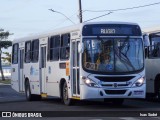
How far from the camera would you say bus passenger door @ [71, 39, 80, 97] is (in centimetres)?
2081

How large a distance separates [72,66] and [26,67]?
6.55 metres

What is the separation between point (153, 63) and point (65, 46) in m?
4.21

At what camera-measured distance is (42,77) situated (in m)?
25.1

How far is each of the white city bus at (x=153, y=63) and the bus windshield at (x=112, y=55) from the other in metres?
3.27

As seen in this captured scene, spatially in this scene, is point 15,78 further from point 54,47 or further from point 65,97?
point 65,97

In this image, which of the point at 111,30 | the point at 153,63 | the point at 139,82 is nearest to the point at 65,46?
the point at 111,30

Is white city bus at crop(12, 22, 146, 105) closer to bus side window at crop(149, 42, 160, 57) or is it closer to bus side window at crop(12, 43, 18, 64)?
bus side window at crop(149, 42, 160, 57)

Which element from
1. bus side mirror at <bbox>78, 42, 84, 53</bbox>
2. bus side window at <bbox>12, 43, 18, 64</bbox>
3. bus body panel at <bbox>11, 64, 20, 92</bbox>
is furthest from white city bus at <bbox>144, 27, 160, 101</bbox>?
bus side window at <bbox>12, 43, 18, 64</bbox>

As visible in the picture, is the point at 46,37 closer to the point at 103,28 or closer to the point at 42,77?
the point at 42,77

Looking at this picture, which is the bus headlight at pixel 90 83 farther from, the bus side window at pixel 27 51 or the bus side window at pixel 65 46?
the bus side window at pixel 27 51

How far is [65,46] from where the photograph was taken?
22188 millimetres

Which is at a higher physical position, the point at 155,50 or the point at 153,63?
the point at 155,50

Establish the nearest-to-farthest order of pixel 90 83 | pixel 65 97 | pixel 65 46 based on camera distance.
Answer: pixel 90 83 < pixel 65 46 < pixel 65 97

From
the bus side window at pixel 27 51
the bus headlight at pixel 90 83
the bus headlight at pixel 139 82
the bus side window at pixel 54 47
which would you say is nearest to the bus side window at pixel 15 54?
the bus side window at pixel 27 51
